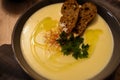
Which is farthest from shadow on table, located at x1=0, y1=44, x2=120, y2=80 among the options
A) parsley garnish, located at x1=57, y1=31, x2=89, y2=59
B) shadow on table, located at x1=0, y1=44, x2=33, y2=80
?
parsley garnish, located at x1=57, y1=31, x2=89, y2=59

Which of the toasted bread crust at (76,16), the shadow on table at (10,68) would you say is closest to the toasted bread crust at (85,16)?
the toasted bread crust at (76,16)

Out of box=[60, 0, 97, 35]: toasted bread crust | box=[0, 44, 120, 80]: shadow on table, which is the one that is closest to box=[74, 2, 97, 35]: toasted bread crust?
box=[60, 0, 97, 35]: toasted bread crust

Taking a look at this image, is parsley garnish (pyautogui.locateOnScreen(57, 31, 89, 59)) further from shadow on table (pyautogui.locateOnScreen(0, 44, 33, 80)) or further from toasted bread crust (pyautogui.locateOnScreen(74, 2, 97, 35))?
shadow on table (pyautogui.locateOnScreen(0, 44, 33, 80))

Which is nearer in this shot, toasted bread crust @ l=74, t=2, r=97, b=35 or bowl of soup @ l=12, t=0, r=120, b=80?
bowl of soup @ l=12, t=0, r=120, b=80

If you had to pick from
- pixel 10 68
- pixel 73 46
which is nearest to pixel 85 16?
pixel 73 46

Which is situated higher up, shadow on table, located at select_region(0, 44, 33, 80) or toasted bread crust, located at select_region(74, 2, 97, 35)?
toasted bread crust, located at select_region(74, 2, 97, 35)

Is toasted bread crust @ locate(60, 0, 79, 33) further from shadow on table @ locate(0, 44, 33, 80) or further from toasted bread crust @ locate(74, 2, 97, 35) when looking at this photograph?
shadow on table @ locate(0, 44, 33, 80)

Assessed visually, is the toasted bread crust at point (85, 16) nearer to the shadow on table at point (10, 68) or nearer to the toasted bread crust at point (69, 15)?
the toasted bread crust at point (69, 15)
